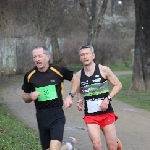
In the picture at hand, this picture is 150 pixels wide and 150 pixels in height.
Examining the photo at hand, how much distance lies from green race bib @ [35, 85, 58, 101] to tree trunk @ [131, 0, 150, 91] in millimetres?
15268

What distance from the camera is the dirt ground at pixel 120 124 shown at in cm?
1056

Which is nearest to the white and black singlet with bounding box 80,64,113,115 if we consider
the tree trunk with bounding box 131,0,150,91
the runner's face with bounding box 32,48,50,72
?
the runner's face with bounding box 32,48,50,72

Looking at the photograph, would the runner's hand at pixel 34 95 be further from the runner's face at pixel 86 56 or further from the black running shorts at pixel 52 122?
the runner's face at pixel 86 56

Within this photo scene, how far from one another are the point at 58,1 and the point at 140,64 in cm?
2155

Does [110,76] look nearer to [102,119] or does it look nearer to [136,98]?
[102,119]

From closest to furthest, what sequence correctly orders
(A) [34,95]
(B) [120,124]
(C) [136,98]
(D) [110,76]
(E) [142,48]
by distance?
(A) [34,95] → (D) [110,76] → (B) [120,124] → (C) [136,98] → (E) [142,48]

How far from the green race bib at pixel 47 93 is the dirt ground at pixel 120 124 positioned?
2.89 m

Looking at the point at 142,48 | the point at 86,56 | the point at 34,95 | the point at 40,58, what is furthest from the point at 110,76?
the point at 142,48

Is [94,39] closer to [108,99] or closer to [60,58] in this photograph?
[60,58]

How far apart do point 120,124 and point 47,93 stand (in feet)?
20.2

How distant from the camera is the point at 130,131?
12062 millimetres

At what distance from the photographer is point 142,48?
2262cm

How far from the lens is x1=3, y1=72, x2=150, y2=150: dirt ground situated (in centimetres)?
1056

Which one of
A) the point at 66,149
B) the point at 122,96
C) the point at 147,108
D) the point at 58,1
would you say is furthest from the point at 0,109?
the point at 58,1
